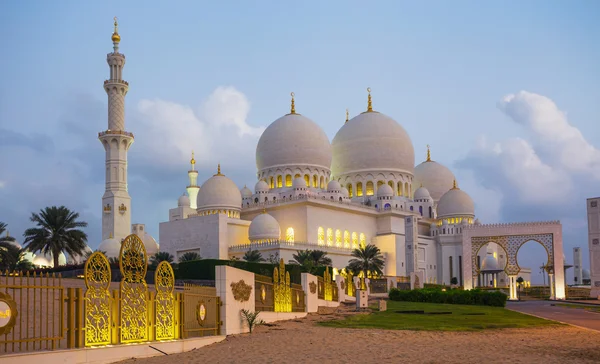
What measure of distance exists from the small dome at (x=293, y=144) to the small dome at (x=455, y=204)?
1222cm

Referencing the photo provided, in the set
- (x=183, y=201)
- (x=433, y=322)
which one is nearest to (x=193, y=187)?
(x=183, y=201)

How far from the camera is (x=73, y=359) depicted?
1012 centimetres

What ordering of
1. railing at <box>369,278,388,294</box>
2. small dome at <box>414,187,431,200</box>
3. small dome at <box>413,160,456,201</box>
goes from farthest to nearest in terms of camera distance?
small dome at <box>413,160,456,201</box>
small dome at <box>414,187,431,200</box>
railing at <box>369,278,388,294</box>

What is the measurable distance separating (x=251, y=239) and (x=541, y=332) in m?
35.0

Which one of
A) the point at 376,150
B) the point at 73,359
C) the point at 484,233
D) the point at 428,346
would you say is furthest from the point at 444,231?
the point at 73,359

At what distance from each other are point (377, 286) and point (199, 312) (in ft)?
96.2

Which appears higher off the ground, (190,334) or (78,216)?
(78,216)

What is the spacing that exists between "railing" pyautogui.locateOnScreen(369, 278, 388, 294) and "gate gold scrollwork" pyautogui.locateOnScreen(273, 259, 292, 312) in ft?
68.9

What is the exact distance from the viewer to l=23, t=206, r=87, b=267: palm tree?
42281 mm

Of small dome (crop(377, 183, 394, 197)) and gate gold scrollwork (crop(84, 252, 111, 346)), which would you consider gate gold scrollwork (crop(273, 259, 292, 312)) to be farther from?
small dome (crop(377, 183, 394, 197))

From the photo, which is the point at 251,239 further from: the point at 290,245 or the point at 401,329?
the point at 401,329

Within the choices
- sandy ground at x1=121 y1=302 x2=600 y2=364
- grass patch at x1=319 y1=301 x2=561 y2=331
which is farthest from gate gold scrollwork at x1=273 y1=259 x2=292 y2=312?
sandy ground at x1=121 y1=302 x2=600 y2=364

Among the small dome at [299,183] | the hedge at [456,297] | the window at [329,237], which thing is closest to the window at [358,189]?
the small dome at [299,183]

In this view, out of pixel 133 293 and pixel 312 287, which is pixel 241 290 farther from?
pixel 312 287
